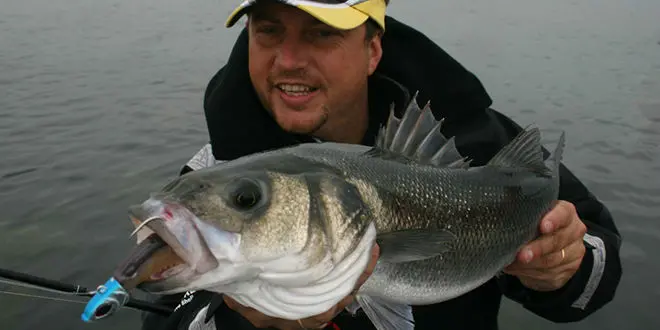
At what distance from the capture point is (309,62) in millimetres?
2980

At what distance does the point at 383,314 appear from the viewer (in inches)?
84.3

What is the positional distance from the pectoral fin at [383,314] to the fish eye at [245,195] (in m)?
0.63

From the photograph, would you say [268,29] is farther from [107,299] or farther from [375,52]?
[107,299]

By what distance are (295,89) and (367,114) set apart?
606 mm

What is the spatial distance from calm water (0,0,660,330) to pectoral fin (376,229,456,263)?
371cm

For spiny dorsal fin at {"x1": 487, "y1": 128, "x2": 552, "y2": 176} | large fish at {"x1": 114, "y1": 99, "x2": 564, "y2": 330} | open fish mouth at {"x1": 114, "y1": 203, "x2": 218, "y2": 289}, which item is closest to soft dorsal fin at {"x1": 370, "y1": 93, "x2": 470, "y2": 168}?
large fish at {"x1": 114, "y1": 99, "x2": 564, "y2": 330}

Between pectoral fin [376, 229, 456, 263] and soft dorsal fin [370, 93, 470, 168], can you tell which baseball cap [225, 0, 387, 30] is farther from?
pectoral fin [376, 229, 456, 263]

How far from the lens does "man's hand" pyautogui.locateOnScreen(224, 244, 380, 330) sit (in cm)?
192

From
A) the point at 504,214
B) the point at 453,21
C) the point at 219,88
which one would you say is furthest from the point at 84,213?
the point at 453,21

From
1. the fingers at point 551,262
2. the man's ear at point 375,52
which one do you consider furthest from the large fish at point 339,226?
the man's ear at point 375,52

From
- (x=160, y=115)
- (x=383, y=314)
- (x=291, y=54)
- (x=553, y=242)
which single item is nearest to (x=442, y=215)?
(x=383, y=314)

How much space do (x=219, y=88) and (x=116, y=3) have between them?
29.5 m

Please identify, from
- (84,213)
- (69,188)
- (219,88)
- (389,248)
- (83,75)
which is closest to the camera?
(389,248)

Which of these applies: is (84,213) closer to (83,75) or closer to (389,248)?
(389,248)
